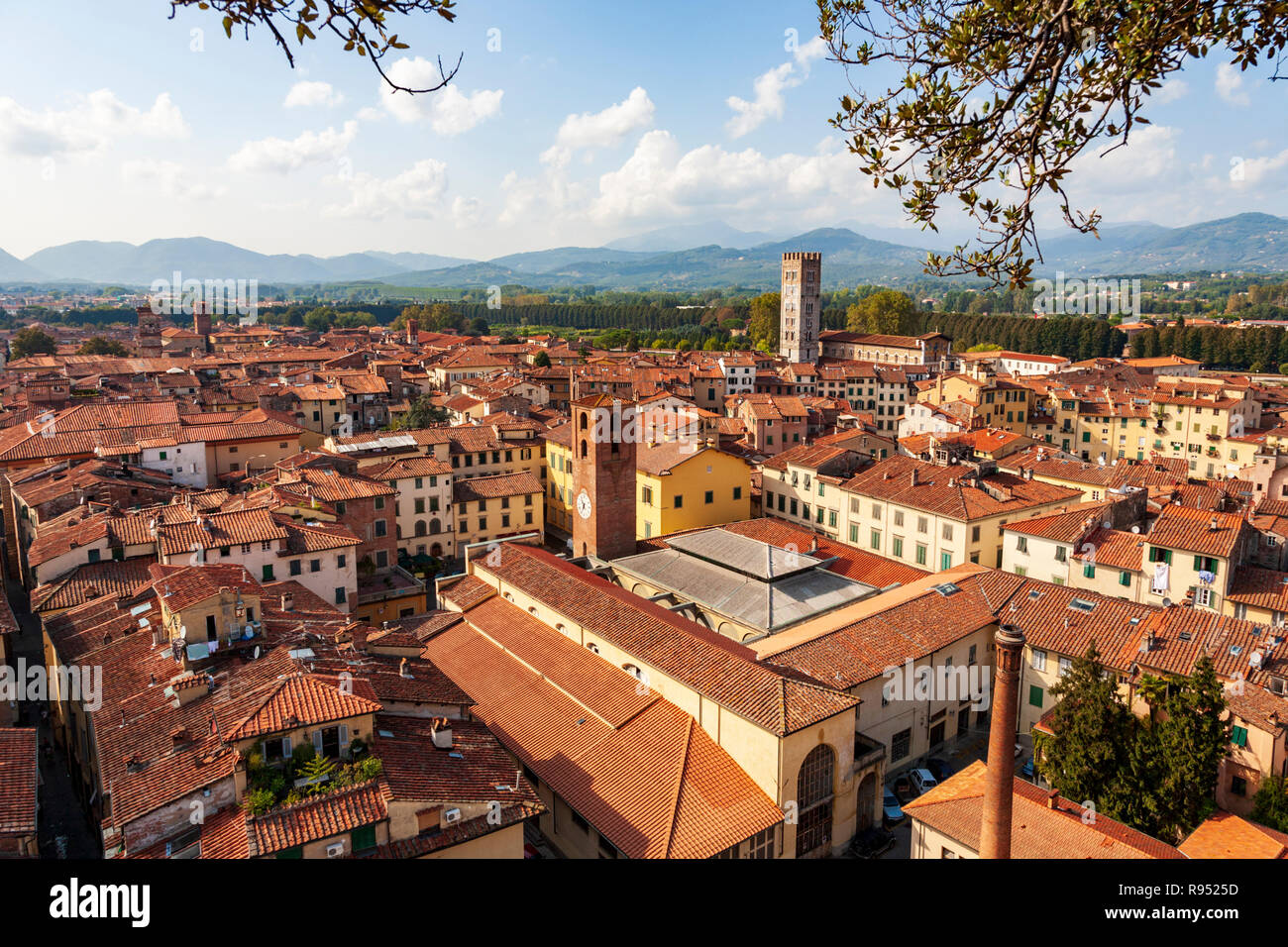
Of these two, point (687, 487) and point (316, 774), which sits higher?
point (687, 487)

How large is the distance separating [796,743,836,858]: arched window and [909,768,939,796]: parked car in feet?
17.0

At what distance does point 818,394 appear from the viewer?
98000mm

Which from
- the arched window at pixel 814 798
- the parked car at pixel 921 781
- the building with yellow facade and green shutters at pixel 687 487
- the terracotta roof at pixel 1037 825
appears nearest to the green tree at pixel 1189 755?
the terracotta roof at pixel 1037 825

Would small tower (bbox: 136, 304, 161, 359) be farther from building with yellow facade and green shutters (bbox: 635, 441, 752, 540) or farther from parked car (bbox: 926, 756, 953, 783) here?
parked car (bbox: 926, 756, 953, 783)

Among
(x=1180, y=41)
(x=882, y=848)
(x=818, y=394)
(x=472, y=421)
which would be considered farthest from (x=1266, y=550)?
(x=818, y=394)

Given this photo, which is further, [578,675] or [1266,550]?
[1266,550]

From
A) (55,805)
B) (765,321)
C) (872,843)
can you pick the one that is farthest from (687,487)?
(765,321)

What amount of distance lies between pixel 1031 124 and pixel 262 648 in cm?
2346

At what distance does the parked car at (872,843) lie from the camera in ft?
76.3

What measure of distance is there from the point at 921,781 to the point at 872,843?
13.0 feet

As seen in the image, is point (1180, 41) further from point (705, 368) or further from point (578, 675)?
point (705, 368)

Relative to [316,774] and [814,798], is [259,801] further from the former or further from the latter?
[814,798]

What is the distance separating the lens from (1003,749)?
15.2 metres

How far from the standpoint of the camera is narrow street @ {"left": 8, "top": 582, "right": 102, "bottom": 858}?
73.7 feet
